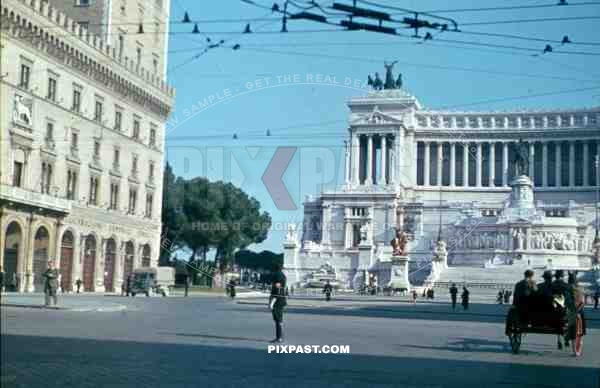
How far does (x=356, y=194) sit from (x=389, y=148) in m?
14.8

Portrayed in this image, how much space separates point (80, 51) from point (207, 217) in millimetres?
35537

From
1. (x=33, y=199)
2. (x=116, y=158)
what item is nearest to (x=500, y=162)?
(x=116, y=158)

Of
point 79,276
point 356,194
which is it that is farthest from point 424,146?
point 79,276

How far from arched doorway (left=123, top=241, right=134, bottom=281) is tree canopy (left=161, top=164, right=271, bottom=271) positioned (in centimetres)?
1874

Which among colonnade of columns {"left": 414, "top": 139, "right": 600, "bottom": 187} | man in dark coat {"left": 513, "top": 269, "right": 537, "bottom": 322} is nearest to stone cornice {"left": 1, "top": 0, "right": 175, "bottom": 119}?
man in dark coat {"left": 513, "top": 269, "right": 537, "bottom": 322}

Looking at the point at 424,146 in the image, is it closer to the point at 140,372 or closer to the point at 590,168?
the point at 590,168

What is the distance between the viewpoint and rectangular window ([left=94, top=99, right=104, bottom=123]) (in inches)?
1753

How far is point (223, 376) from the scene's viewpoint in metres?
10.9

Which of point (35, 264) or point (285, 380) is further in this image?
point (35, 264)

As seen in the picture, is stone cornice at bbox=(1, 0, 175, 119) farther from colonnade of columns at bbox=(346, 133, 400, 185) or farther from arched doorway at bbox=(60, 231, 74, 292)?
colonnade of columns at bbox=(346, 133, 400, 185)

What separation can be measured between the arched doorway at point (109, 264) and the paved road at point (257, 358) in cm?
3176

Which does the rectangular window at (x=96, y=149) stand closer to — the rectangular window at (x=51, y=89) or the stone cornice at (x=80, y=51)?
the stone cornice at (x=80, y=51)

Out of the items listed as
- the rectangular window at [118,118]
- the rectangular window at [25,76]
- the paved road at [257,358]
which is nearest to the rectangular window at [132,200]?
the rectangular window at [118,118]

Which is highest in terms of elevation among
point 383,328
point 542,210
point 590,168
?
point 590,168
